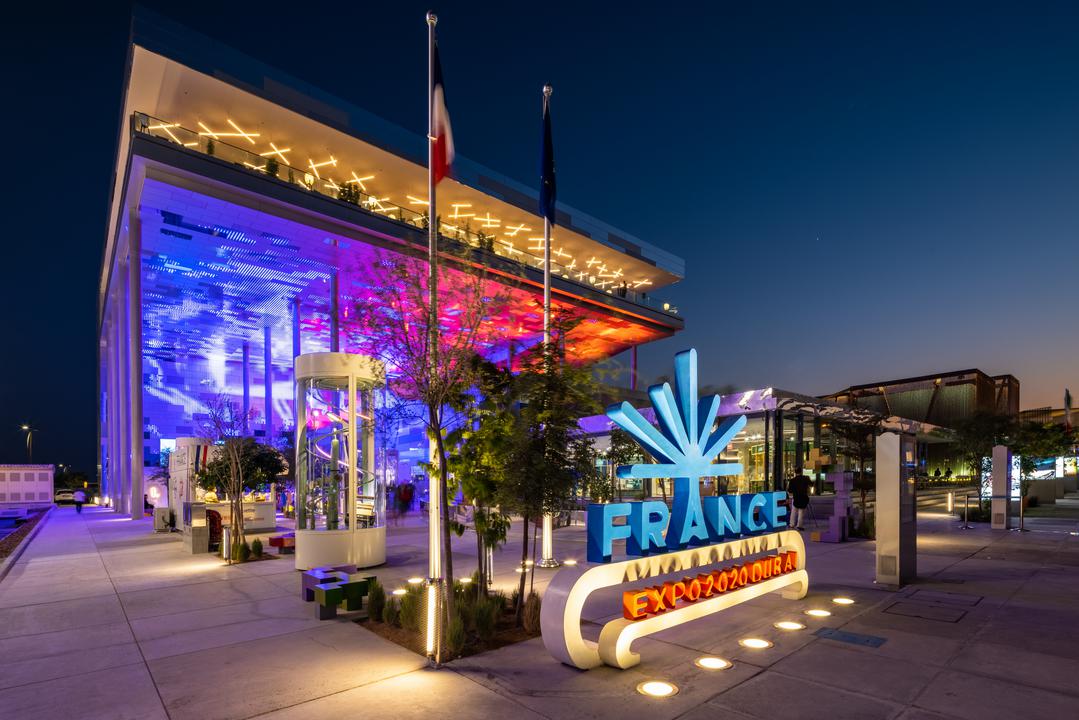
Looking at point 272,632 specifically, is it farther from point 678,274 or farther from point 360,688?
point 678,274

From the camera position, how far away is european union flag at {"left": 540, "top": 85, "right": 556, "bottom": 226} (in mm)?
13547

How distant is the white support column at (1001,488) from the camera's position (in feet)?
63.6

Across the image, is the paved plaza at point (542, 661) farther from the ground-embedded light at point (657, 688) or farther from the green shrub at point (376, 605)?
the green shrub at point (376, 605)

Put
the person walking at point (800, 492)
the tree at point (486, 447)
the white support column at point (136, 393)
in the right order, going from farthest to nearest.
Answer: the white support column at point (136, 393)
the person walking at point (800, 492)
the tree at point (486, 447)

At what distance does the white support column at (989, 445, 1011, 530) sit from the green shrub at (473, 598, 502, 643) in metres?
19.6

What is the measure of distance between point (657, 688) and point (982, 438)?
89.0ft

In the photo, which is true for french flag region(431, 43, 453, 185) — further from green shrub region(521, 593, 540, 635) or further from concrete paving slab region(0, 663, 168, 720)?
concrete paving slab region(0, 663, 168, 720)

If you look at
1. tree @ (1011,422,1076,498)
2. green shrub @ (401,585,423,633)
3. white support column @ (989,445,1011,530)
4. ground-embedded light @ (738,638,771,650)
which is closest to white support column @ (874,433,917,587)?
ground-embedded light @ (738,638,771,650)

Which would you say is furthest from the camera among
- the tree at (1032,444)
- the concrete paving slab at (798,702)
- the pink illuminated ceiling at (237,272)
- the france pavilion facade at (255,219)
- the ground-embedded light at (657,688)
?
the tree at (1032,444)

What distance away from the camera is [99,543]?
1931 cm

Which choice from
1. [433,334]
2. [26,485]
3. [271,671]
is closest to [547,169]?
[433,334]

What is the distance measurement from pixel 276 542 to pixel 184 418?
41.9 m

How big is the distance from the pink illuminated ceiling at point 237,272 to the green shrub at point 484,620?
40.6ft

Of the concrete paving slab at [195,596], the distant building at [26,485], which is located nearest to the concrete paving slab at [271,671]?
the concrete paving slab at [195,596]
